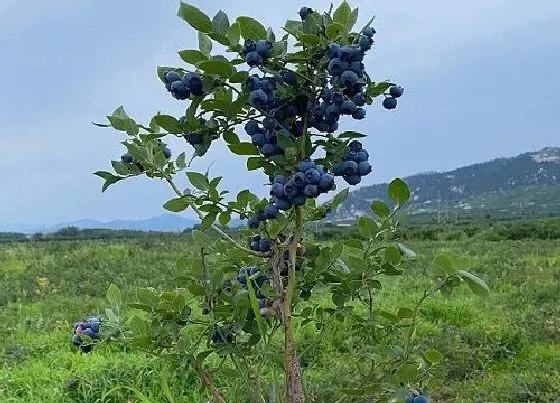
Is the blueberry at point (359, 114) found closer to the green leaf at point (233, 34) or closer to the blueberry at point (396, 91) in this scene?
the blueberry at point (396, 91)

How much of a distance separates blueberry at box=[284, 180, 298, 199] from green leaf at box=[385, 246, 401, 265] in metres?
0.36

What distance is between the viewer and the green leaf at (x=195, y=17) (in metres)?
1.48

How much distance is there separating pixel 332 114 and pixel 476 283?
1.58 ft

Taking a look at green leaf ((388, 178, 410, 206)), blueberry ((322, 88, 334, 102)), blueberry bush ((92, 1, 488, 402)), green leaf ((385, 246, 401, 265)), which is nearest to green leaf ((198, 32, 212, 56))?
blueberry bush ((92, 1, 488, 402))

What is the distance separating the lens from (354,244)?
1.80 meters

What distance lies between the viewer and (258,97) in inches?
59.1

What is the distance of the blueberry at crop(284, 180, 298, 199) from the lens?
150 centimetres

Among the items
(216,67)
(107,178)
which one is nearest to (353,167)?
(216,67)

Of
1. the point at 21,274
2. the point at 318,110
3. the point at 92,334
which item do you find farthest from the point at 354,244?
the point at 21,274

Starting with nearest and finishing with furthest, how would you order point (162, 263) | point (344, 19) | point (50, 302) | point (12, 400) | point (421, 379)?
1. point (344, 19)
2. point (421, 379)
3. point (12, 400)
4. point (50, 302)
5. point (162, 263)

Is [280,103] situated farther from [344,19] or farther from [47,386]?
[47,386]

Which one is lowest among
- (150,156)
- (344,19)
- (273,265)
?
(273,265)

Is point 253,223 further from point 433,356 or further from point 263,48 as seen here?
point 433,356

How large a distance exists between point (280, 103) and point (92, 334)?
831 millimetres
